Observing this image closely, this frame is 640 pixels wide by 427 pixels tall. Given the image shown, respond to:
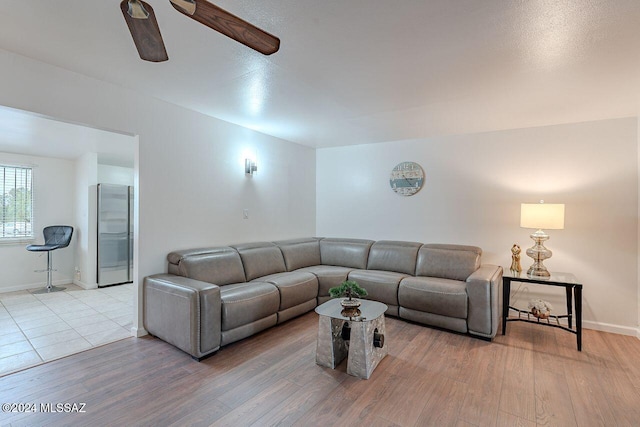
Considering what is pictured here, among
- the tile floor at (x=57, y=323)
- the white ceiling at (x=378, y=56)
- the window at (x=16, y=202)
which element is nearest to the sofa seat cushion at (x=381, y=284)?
the white ceiling at (x=378, y=56)

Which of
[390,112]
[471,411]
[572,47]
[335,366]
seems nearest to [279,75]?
[390,112]

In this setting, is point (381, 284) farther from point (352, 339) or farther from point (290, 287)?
point (352, 339)

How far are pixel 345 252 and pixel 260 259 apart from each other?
1.36m

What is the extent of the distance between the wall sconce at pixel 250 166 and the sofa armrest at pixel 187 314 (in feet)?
5.79

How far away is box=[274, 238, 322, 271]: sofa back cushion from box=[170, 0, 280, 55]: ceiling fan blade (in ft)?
9.95

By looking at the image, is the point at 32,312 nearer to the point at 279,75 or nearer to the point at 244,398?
the point at 244,398

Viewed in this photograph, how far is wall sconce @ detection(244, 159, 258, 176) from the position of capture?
4070 mm

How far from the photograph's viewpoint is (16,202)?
481cm

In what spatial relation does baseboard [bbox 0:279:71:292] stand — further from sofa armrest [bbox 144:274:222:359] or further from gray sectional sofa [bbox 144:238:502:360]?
sofa armrest [bbox 144:274:222:359]

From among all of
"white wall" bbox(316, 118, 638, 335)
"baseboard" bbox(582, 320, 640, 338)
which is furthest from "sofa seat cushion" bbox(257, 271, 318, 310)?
"baseboard" bbox(582, 320, 640, 338)

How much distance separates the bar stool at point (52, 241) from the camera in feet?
15.3

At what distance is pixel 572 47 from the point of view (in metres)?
1.90

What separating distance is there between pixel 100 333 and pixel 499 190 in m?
4.82

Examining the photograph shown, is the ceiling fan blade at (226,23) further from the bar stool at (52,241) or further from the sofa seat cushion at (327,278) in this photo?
the bar stool at (52,241)
